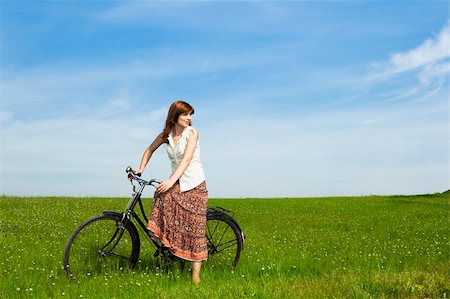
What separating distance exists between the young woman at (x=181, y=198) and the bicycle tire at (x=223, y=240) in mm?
620

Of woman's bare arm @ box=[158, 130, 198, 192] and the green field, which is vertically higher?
woman's bare arm @ box=[158, 130, 198, 192]

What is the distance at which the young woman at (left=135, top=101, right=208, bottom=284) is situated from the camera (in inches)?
351

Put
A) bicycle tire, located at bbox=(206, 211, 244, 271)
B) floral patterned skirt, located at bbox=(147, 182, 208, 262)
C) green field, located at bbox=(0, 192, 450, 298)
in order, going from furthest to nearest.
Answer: bicycle tire, located at bbox=(206, 211, 244, 271) < floral patterned skirt, located at bbox=(147, 182, 208, 262) < green field, located at bbox=(0, 192, 450, 298)

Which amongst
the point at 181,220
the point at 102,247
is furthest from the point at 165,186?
the point at 102,247

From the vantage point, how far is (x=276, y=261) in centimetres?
1155

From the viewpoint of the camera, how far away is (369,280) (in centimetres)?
924

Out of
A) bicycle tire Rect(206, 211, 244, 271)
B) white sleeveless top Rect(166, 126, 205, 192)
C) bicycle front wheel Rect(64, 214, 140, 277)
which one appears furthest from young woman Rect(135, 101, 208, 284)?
bicycle tire Rect(206, 211, 244, 271)

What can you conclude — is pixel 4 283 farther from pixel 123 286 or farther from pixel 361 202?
pixel 361 202

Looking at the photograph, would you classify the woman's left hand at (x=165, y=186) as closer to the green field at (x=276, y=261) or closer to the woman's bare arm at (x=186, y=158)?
the woman's bare arm at (x=186, y=158)

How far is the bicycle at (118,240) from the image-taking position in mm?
8969

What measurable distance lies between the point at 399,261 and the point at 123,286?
6723 millimetres

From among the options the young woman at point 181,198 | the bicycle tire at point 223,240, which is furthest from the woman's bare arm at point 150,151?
the bicycle tire at point 223,240

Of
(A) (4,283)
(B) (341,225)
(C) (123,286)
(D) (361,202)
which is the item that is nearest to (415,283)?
(C) (123,286)

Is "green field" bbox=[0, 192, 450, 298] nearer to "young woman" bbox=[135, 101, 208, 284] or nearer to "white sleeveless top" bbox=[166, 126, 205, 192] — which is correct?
"young woman" bbox=[135, 101, 208, 284]
